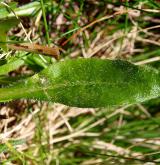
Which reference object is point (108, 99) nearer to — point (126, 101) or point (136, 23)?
point (126, 101)

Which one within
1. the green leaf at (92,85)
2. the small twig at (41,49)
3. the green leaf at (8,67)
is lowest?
the green leaf at (92,85)

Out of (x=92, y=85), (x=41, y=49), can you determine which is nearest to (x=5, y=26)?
(x=41, y=49)

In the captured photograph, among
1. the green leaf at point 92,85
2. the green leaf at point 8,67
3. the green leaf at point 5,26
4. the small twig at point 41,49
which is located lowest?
the green leaf at point 92,85

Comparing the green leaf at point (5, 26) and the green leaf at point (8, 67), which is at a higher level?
the green leaf at point (5, 26)

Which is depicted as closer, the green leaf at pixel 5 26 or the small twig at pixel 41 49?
the green leaf at pixel 5 26

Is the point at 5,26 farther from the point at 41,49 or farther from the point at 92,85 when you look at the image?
the point at 92,85

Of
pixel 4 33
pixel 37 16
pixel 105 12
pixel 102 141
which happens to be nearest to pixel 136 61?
pixel 105 12

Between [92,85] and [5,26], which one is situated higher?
[5,26]

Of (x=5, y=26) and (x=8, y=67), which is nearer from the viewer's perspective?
(x=5, y=26)
